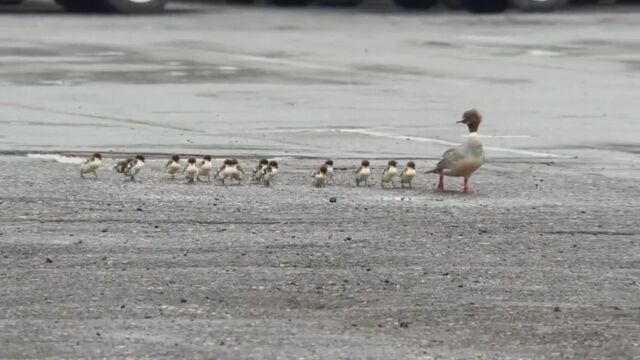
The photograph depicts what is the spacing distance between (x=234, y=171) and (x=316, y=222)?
1.59m

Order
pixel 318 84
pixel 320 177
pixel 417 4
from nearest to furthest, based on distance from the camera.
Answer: pixel 320 177 < pixel 318 84 < pixel 417 4

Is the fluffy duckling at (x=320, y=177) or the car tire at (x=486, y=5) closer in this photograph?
the fluffy duckling at (x=320, y=177)

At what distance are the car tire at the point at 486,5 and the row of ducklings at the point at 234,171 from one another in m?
22.4

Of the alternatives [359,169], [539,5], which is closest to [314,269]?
[359,169]

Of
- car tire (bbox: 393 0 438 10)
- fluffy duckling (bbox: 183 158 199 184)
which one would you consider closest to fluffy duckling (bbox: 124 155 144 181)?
fluffy duckling (bbox: 183 158 199 184)

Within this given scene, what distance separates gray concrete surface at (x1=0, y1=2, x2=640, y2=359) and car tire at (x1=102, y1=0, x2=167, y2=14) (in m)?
10.5

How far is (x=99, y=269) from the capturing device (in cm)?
879

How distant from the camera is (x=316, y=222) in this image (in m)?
10.3

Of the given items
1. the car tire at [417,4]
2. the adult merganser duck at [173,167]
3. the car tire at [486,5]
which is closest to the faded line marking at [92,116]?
the adult merganser duck at [173,167]

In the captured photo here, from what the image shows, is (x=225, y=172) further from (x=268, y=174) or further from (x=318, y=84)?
(x=318, y=84)

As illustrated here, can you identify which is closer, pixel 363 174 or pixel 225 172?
pixel 225 172

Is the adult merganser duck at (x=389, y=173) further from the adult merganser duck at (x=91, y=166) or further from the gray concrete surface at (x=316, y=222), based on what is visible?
the adult merganser duck at (x=91, y=166)

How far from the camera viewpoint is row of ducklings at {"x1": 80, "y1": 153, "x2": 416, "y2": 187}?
11773 millimetres

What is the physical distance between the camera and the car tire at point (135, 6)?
106 ft
